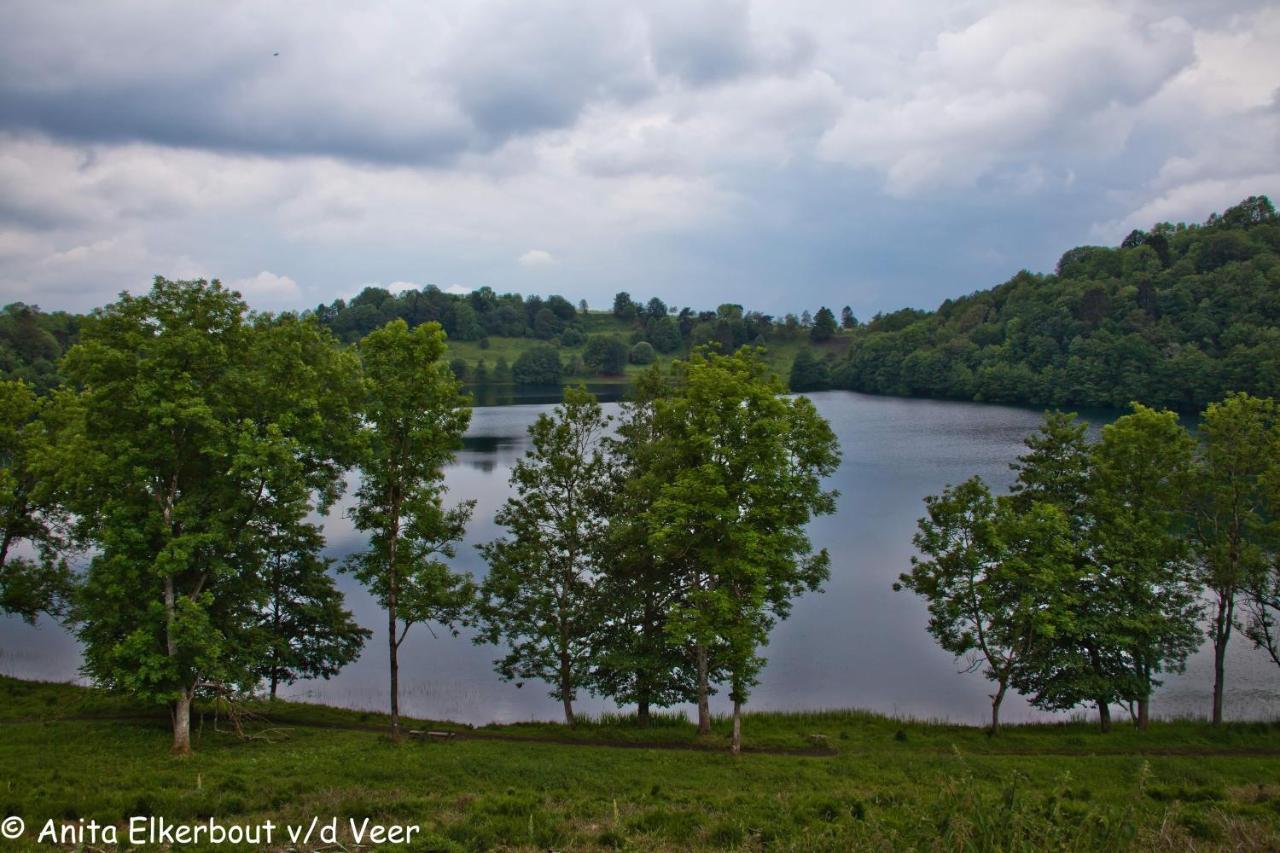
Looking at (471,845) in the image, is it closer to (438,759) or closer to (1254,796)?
(438,759)

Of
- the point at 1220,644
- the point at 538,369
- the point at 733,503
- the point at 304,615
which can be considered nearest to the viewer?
the point at 733,503

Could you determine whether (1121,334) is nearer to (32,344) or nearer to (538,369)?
(538,369)

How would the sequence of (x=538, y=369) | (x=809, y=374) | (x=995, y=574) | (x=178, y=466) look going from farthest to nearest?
(x=809, y=374) → (x=538, y=369) → (x=995, y=574) → (x=178, y=466)

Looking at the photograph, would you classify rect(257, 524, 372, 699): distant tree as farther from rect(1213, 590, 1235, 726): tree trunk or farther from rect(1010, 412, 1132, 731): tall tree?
rect(1213, 590, 1235, 726): tree trunk

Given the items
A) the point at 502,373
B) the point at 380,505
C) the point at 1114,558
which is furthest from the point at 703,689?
the point at 502,373

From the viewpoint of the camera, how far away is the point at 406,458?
22953mm

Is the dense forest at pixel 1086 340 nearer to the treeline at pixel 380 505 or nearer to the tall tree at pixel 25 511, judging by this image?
the tall tree at pixel 25 511

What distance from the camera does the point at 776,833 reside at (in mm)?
11242

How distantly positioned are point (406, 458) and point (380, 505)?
190 cm

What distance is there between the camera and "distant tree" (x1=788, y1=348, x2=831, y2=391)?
18725cm

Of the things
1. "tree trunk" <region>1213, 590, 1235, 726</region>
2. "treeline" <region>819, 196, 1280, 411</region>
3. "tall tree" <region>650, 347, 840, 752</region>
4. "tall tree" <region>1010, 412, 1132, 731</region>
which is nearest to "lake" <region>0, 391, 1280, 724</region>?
"tree trunk" <region>1213, 590, 1235, 726</region>

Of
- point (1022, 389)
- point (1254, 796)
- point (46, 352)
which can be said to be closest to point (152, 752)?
point (1254, 796)

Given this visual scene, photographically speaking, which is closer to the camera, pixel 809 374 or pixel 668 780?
pixel 668 780

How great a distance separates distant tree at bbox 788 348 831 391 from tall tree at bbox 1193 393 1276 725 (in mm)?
158895
